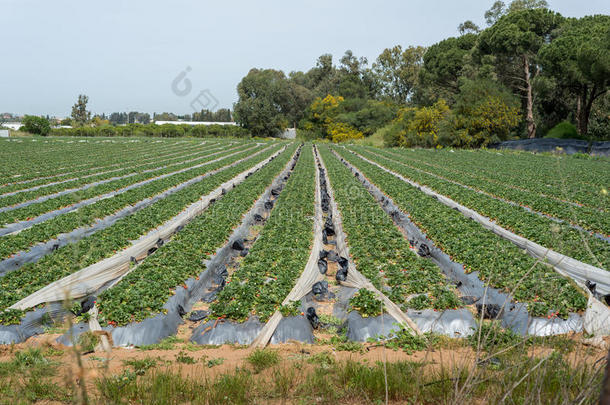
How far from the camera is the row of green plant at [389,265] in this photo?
618 centimetres

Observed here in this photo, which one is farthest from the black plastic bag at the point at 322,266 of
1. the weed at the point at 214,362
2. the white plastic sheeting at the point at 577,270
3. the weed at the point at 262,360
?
the white plastic sheeting at the point at 577,270

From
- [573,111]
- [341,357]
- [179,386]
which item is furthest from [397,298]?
[573,111]

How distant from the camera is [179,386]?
12.7 feet

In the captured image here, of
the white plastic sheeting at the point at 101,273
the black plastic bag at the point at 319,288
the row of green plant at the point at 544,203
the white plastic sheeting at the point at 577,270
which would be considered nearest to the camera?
the white plastic sheeting at the point at 577,270

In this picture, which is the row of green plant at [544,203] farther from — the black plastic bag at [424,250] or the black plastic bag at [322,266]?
the black plastic bag at [322,266]

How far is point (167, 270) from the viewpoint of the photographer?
7398 mm

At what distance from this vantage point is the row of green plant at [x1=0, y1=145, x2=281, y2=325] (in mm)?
6254

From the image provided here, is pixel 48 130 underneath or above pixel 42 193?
above

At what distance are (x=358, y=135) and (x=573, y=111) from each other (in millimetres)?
31447

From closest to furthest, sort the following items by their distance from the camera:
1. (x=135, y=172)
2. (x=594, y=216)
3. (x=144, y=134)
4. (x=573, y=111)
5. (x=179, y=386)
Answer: (x=179, y=386) < (x=594, y=216) < (x=135, y=172) < (x=573, y=111) < (x=144, y=134)

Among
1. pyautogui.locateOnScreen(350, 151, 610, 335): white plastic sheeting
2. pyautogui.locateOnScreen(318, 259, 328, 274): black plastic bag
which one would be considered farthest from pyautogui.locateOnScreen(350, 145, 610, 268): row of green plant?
pyautogui.locateOnScreen(318, 259, 328, 274): black plastic bag

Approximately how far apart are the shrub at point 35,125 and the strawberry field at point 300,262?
58.6m

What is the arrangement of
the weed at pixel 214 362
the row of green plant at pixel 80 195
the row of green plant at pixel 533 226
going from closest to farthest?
the weed at pixel 214 362
the row of green plant at pixel 533 226
the row of green plant at pixel 80 195

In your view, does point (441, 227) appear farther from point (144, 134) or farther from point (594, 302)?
point (144, 134)
